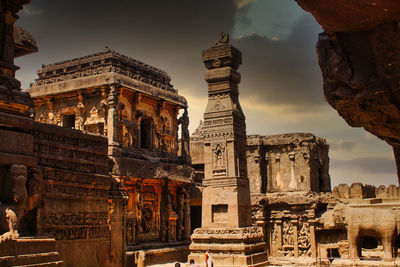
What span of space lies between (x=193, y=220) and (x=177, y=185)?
5.96 meters

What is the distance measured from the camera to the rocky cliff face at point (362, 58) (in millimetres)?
2426

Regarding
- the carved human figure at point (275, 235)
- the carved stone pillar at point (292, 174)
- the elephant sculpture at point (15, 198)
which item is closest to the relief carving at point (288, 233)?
the carved human figure at point (275, 235)

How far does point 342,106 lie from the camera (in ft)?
9.26

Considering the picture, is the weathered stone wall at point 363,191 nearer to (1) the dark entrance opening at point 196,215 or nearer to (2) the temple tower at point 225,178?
(2) the temple tower at point 225,178

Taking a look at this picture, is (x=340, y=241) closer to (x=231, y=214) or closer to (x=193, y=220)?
(x=231, y=214)

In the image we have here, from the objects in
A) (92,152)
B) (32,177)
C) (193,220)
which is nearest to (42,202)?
(32,177)

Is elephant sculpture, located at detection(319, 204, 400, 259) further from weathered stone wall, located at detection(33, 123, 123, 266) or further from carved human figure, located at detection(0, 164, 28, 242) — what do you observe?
carved human figure, located at detection(0, 164, 28, 242)

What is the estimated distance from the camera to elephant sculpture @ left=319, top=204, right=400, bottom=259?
13.7 meters

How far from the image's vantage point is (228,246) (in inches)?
464

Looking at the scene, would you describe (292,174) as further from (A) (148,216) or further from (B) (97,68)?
(B) (97,68)

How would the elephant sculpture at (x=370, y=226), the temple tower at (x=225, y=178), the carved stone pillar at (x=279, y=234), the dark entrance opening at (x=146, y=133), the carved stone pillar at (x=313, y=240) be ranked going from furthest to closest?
the dark entrance opening at (x=146, y=133) < the carved stone pillar at (x=279, y=234) < the carved stone pillar at (x=313, y=240) < the elephant sculpture at (x=370, y=226) < the temple tower at (x=225, y=178)

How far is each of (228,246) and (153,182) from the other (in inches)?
382

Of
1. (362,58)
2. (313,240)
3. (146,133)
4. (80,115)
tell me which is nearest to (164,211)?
(146,133)

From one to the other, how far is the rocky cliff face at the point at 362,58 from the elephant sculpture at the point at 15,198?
6.62 metres
